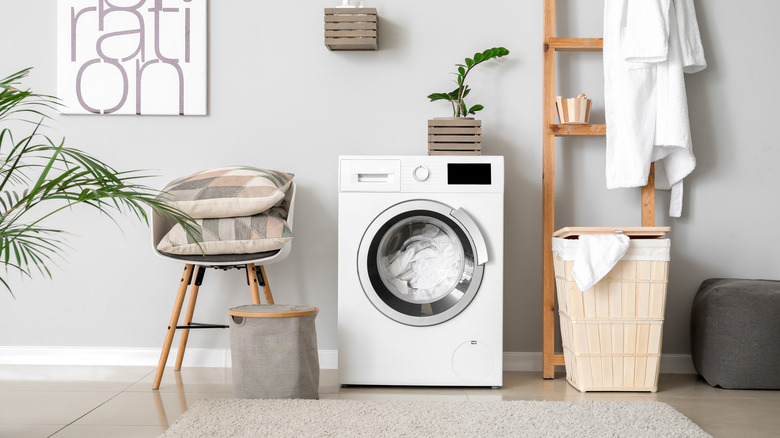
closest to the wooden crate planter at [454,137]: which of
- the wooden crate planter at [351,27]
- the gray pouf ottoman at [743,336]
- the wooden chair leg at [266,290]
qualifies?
the wooden crate planter at [351,27]

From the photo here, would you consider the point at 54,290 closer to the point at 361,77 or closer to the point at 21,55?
the point at 21,55

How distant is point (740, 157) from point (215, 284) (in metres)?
2.31

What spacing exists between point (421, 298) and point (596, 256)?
0.64m

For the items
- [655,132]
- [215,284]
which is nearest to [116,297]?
[215,284]

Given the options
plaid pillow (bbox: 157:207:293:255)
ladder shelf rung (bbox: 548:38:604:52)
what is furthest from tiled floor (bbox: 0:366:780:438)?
→ ladder shelf rung (bbox: 548:38:604:52)

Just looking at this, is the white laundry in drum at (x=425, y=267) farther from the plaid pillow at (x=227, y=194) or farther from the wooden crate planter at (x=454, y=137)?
the plaid pillow at (x=227, y=194)

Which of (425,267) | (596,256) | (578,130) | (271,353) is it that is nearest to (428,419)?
(271,353)

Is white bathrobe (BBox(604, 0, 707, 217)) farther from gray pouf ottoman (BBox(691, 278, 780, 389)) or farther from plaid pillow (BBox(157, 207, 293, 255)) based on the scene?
plaid pillow (BBox(157, 207, 293, 255))

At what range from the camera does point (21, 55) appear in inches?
112

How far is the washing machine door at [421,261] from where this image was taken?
237cm

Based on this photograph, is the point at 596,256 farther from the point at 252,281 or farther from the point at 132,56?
the point at 132,56

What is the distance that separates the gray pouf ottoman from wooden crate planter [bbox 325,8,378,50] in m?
1.68

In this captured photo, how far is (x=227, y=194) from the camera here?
2326mm

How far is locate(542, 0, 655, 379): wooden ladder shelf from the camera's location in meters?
2.61
